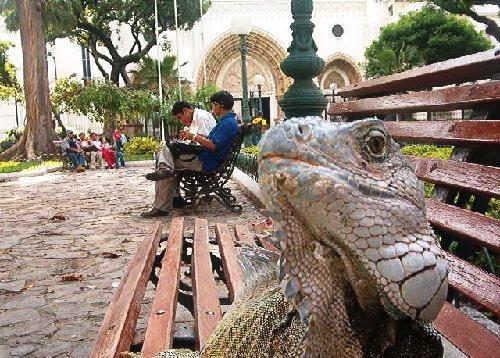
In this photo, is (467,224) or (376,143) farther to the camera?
(467,224)

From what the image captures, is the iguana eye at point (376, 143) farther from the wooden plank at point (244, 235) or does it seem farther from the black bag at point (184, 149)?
the black bag at point (184, 149)

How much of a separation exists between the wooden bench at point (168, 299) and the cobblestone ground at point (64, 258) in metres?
0.54

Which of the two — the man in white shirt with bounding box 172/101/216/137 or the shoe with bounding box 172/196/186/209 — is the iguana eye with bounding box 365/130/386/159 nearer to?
the man in white shirt with bounding box 172/101/216/137

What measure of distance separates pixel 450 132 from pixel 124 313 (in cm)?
147

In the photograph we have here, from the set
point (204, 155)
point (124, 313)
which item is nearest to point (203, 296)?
point (124, 313)

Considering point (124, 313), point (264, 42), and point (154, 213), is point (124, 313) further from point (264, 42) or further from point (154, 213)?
point (264, 42)

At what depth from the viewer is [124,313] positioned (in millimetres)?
2193

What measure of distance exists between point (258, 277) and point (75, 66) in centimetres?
3806

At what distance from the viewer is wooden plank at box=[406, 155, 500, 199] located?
1.88m

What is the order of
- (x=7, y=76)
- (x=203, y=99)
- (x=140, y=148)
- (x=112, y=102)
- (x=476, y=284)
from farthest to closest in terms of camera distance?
(x=7, y=76), (x=112, y=102), (x=203, y=99), (x=140, y=148), (x=476, y=284)

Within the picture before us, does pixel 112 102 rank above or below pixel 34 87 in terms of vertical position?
below

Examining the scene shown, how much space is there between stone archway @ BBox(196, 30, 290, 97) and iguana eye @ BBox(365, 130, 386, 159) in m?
36.3

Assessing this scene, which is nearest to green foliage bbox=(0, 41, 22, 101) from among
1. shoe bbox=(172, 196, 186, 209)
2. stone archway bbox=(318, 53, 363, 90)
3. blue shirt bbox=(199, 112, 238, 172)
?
stone archway bbox=(318, 53, 363, 90)

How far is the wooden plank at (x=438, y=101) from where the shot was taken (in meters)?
2.04
